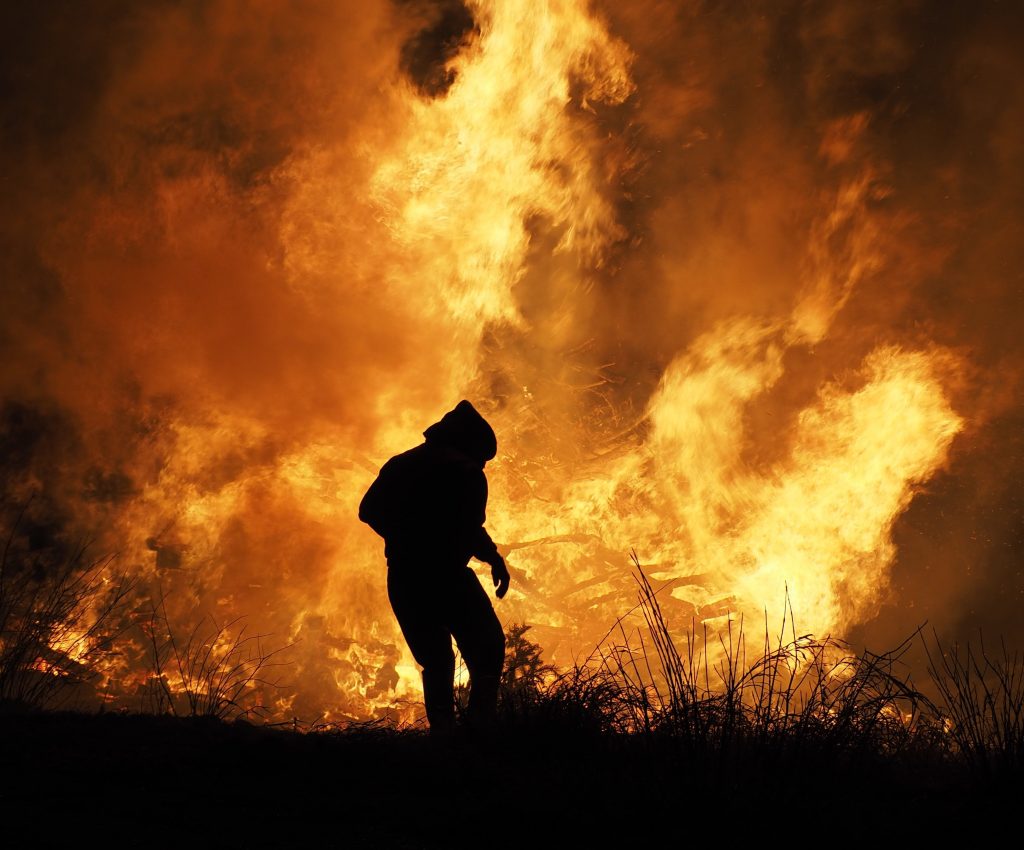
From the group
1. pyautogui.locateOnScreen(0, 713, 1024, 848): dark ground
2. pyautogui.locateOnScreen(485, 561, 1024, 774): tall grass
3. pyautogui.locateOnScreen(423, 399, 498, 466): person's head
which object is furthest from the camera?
pyautogui.locateOnScreen(423, 399, 498, 466): person's head

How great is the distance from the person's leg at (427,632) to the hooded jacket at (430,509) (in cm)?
17

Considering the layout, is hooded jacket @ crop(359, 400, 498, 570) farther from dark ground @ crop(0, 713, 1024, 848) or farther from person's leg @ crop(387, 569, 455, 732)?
dark ground @ crop(0, 713, 1024, 848)

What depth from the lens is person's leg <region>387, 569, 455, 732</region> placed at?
15.1ft

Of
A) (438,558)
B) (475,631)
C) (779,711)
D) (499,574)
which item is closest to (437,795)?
(779,711)

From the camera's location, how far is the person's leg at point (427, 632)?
459cm

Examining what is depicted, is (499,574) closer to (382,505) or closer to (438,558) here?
(438,558)

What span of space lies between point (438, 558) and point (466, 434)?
95 centimetres

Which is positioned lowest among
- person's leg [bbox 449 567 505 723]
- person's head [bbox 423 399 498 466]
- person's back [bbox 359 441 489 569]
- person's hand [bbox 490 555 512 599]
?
person's leg [bbox 449 567 505 723]

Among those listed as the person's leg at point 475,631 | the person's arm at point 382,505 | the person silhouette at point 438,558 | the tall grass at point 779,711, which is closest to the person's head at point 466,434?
the person silhouette at point 438,558

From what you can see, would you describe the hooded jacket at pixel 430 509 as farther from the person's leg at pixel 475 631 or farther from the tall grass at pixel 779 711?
the tall grass at pixel 779 711

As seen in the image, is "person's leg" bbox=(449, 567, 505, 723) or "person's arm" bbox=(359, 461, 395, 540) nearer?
"person's leg" bbox=(449, 567, 505, 723)

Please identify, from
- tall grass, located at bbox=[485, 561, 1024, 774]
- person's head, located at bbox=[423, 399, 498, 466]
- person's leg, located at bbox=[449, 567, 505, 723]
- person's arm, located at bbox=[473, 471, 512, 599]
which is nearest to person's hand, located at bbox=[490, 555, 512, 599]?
person's arm, located at bbox=[473, 471, 512, 599]

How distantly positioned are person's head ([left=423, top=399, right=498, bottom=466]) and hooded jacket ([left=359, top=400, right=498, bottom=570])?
8.9 inches

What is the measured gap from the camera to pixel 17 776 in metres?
2.47
